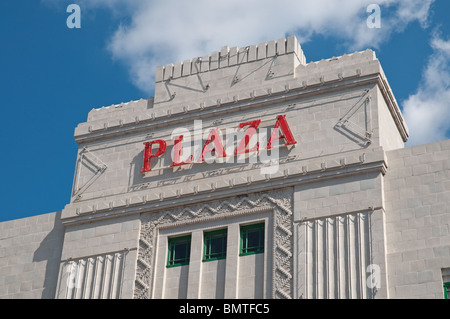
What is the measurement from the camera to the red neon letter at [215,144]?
4106 cm

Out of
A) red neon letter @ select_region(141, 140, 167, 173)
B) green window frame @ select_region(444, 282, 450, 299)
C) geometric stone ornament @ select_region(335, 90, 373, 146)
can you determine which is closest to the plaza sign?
red neon letter @ select_region(141, 140, 167, 173)

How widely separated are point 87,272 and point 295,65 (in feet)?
41.4

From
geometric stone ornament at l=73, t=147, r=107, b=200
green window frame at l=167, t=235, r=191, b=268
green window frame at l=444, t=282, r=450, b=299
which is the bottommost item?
green window frame at l=444, t=282, r=450, b=299

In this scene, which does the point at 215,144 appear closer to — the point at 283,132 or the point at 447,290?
the point at 283,132

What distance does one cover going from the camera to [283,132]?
40.4 metres

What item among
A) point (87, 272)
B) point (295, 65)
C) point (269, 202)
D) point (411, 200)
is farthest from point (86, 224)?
point (411, 200)

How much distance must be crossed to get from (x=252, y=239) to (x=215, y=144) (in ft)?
15.9

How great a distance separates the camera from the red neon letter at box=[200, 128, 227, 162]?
135ft

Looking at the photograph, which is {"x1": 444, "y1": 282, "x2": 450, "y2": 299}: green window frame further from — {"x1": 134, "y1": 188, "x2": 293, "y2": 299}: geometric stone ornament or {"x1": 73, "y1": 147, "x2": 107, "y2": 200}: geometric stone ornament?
{"x1": 73, "y1": 147, "x2": 107, "y2": 200}: geometric stone ornament

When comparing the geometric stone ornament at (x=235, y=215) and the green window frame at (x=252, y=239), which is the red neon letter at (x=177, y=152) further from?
the green window frame at (x=252, y=239)

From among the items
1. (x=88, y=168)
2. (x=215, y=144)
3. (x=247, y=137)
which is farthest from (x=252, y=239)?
(x=88, y=168)

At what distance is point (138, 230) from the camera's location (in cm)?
4069

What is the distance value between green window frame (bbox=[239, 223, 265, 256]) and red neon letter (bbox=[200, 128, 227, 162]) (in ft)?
12.1
